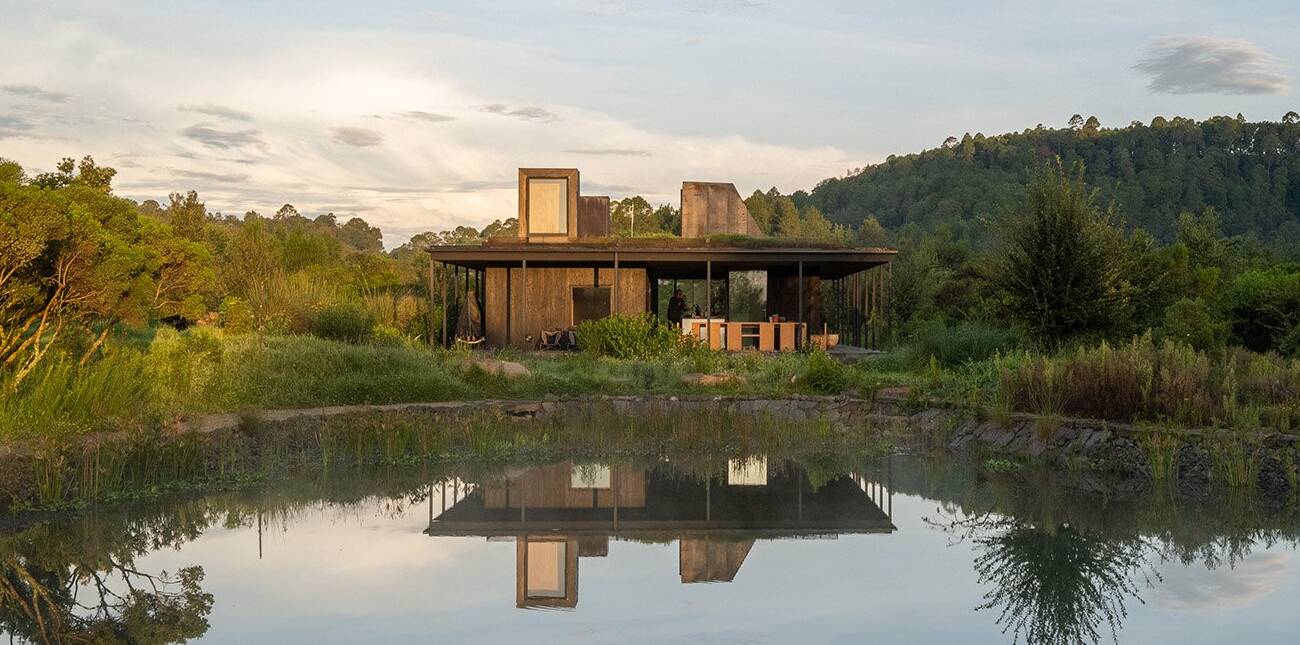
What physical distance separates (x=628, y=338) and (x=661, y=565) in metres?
13.1

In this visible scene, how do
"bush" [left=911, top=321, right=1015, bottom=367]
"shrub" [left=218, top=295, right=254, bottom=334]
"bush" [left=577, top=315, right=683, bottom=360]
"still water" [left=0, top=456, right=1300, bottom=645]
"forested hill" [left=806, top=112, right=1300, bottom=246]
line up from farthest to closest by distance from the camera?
"forested hill" [left=806, top=112, right=1300, bottom=246], "shrub" [left=218, top=295, right=254, bottom=334], "bush" [left=577, top=315, right=683, bottom=360], "bush" [left=911, top=321, right=1015, bottom=367], "still water" [left=0, top=456, right=1300, bottom=645]

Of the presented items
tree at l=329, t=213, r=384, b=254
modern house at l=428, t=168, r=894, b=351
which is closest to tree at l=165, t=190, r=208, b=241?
modern house at l=428, t=168, r=894, b=351

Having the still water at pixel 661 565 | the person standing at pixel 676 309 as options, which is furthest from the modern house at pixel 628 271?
the still water at pixel 661 565

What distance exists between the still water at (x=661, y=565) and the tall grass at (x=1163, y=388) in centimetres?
181

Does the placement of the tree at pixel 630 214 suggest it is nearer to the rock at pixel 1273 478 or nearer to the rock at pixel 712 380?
the rock at pixel 712 380

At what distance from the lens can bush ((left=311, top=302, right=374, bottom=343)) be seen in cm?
2019

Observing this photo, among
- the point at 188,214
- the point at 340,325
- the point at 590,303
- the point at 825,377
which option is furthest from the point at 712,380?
the point at 188,214

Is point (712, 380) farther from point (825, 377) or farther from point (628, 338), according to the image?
point (628, 338)

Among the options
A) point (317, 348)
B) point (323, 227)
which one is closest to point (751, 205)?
point (323, 227)

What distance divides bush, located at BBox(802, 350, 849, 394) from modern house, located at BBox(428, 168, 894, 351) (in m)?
5.79

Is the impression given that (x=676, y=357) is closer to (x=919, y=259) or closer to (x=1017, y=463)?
(x=1017, y=463)

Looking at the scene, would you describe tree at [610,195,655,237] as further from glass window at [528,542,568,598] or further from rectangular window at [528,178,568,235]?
glass window at [528,542,568,598]

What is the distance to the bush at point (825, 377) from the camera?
1639 centimetres

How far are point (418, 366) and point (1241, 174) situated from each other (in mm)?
66483
